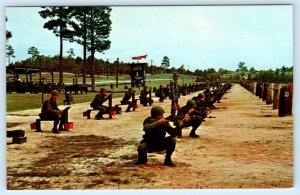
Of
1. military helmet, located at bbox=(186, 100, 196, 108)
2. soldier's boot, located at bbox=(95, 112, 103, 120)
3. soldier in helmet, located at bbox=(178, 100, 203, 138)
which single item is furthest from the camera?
soldier's boot, located at bbox=(95, 112, 103, 120)

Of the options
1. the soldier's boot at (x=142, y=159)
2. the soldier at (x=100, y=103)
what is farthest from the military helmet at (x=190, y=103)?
the soldier at (x=100, y=103)

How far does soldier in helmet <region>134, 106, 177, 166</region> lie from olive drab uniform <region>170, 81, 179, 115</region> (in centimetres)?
176

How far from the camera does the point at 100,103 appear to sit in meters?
14.5

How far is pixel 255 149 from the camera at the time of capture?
11.6 m

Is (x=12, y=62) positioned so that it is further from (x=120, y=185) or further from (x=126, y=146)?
(x=120, y=185)

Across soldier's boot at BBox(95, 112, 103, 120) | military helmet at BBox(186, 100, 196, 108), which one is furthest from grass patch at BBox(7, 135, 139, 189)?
soldier's boot at BBox(95, 112, 103, 120)

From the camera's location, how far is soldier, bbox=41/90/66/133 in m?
12.8

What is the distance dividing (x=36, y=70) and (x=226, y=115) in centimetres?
574

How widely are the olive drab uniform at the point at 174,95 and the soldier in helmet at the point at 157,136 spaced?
1.76m

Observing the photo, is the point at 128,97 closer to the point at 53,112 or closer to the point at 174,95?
the point at 174,95

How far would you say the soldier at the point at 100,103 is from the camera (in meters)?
14.2

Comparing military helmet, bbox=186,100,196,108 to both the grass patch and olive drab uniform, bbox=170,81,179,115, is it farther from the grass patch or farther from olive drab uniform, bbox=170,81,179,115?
the grass patch

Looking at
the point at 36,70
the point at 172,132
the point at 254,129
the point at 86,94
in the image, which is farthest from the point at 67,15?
the point at 254,129

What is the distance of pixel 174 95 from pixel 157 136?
10.1 feet
